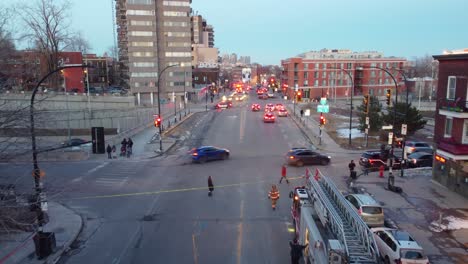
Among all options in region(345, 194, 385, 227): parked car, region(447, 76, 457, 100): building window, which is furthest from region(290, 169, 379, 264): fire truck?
region(447, 76, 457, 100): building window

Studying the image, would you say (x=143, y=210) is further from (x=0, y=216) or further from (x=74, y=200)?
(x=0, y=216)

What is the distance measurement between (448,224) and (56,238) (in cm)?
1747

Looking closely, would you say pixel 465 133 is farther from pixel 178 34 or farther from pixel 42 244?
pixel 178 34

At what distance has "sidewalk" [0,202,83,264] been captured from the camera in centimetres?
1401

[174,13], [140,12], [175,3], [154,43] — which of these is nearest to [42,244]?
[154,43]

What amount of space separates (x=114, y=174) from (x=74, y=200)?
551 cm

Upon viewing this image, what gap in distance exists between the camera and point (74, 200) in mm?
20938

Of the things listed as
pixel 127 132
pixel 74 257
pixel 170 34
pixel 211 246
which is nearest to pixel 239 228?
pixel 211 246

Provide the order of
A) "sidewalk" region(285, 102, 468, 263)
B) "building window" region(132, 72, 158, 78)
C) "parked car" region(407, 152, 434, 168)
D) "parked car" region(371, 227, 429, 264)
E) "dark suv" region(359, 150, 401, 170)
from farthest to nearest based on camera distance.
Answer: "building window" region(132, 72, 158, 78) < "parked car" region(407, 152, 434, 168) < "dark suv" region(359, 150, 401, 170) < "sidewalk" region(285, 102, 468, 263) < "parked car" region(371, 227, 429, 264)

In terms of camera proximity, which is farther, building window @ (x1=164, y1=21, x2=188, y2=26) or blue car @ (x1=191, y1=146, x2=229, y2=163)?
building window @ (x1=164, y1=21, x2=188, y2=26)

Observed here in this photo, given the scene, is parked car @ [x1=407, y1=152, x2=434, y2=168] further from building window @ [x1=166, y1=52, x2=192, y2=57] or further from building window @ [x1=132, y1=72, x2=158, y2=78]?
building window @ [x1=132, y1=72, x2=158, y2=78]

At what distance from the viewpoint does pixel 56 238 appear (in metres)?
15.8

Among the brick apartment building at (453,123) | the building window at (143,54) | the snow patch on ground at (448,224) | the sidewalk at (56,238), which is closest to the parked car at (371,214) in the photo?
the snow patch on ground at (448,224)

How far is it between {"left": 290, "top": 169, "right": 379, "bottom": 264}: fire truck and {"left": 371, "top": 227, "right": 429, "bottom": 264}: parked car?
2.80 metres
